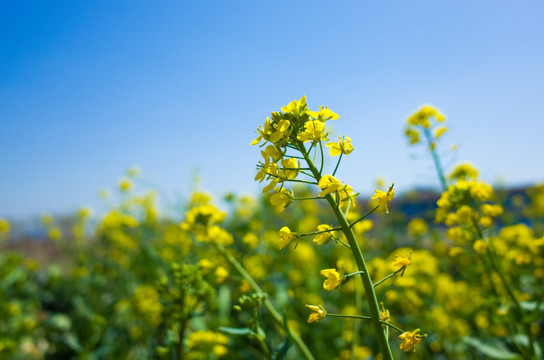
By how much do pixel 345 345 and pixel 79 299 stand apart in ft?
Answer: 18.3

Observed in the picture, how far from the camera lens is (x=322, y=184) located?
4.09ft

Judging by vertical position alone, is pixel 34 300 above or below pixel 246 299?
above

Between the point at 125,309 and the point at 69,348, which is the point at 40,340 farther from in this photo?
the point at 125,309

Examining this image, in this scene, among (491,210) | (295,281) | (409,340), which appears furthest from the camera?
(295,281)

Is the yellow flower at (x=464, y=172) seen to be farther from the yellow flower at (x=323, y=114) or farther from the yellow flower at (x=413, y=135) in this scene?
the yellow flower at (x=323, y=114)

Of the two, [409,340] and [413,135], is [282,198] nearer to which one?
[409,340]

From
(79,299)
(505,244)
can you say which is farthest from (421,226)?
(79,299)

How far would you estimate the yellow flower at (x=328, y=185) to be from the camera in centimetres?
125

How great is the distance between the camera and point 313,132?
4.42ft

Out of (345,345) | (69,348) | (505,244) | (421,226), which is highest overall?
(421,226)

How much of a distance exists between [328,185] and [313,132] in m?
0.23

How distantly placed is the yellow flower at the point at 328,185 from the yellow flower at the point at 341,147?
0.54 ft

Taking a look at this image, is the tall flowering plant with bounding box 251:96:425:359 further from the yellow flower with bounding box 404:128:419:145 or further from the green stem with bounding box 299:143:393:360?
the yellow flower with bounding box 404:128:419:145

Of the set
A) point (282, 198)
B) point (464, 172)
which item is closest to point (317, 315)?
point (282, 198)
